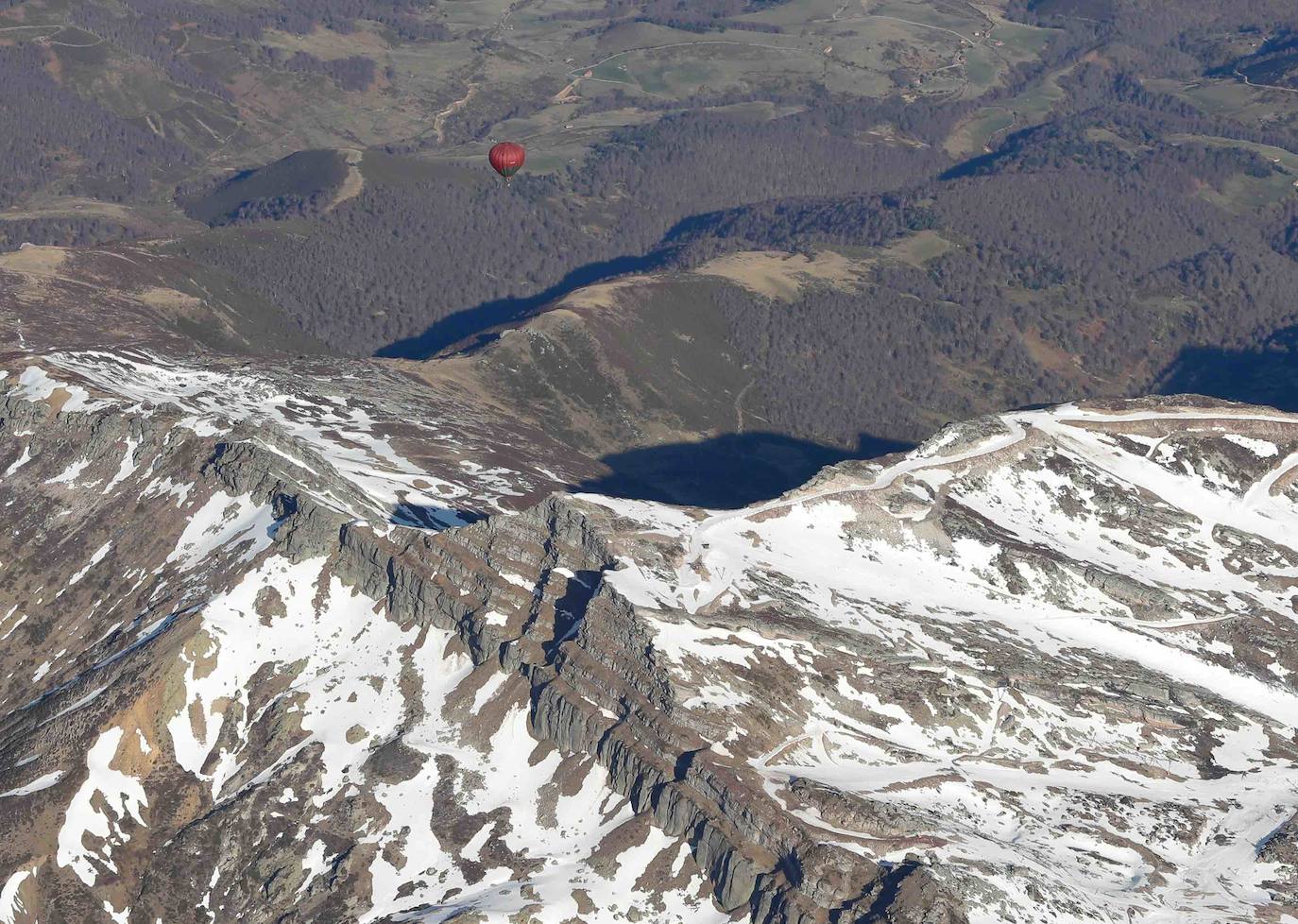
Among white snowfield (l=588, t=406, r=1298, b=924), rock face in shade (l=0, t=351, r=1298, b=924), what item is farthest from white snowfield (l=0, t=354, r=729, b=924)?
white snowfield (l=588, t=406, r=1298, b=924)

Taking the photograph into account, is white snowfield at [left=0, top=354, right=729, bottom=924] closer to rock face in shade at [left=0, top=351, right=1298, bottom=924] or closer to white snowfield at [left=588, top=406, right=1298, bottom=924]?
rock face in shade at [left=0, top=351, right=1298, bottom=924]

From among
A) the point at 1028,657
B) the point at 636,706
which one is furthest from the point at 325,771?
the point at 1028,657

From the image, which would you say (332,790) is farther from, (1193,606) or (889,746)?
(1193,606)

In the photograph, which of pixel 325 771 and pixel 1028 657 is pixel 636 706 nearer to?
pixel 325 771

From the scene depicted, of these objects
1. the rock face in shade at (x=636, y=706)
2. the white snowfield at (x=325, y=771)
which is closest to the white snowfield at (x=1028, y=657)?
the rock face in shade at (x=636, y=706)

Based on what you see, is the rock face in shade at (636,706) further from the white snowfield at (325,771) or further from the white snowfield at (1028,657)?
the white snowfield at (1028,657)

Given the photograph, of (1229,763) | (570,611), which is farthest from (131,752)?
(1229,763)

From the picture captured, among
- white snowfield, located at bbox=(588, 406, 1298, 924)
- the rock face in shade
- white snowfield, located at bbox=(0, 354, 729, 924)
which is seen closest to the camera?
the rock face in shade
